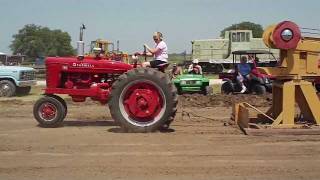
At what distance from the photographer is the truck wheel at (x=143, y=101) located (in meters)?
9.93

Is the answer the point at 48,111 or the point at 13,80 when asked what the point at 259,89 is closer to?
the point at 13,80

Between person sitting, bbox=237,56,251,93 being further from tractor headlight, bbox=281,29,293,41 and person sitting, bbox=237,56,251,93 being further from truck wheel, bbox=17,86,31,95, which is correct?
tractor headlight, bbox=281,29,293,41

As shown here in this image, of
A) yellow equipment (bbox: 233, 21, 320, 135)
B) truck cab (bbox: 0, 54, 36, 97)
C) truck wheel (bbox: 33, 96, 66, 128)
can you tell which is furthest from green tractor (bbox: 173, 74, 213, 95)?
yellow equipment (bbox: 233, 21, 320, 135)

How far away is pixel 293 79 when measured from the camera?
9.55 m

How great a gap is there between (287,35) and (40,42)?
235ft

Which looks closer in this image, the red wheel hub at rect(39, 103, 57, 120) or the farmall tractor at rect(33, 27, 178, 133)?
the farmall tractor at rect(33, 27, 178, 133)

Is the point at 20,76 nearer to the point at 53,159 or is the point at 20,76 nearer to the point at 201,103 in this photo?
the point at 201,103

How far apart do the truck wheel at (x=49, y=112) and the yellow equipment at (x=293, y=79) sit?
144 inches

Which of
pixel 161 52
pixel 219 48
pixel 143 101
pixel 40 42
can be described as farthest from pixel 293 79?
pixel 40 42

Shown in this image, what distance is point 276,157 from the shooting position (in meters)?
7.47

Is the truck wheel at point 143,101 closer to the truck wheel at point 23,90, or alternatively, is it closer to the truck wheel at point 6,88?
the truck wheel at point 6,88

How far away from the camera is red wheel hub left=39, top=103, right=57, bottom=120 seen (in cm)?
1078

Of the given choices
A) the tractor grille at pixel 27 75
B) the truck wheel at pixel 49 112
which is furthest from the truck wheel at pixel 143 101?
the tractor grille at pixel 27 75

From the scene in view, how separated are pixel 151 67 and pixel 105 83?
3.34 ft
